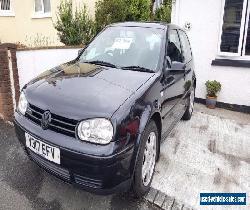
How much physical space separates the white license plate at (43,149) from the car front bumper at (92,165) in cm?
4

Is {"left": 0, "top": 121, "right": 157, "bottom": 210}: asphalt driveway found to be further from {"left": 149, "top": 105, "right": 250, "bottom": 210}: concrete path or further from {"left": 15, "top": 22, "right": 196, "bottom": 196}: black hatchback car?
{"left": 149, "top": 105, "right": 250, "bottom": 210}: concrete path

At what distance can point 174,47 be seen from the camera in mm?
4352

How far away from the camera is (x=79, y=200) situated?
3207 mm

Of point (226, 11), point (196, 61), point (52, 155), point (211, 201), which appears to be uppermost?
point (226, 11)

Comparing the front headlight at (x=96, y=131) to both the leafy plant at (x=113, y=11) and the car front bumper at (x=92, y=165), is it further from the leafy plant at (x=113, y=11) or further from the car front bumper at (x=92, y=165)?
the leafy plant at (x=113, y=11)

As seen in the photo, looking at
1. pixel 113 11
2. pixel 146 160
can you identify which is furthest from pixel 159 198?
pixel 113 11

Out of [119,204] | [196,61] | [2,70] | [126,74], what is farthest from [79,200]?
[196,61]

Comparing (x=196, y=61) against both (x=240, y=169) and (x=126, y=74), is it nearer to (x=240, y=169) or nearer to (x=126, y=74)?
(x=240, y=169)

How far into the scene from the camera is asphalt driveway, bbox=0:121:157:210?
313cm

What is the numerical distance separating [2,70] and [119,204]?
9.73 ft

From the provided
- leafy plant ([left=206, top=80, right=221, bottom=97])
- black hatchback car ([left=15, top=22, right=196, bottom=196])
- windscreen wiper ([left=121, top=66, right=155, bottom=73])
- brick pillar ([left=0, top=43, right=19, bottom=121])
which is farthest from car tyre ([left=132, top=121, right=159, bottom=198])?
leafy plant ([left=206, top=80, right=221, bottom=97])

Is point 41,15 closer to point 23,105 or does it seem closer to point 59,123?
point 23,105

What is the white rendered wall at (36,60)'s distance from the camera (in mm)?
5152

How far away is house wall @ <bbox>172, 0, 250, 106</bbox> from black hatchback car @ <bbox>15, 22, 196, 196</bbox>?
2.94 meters
